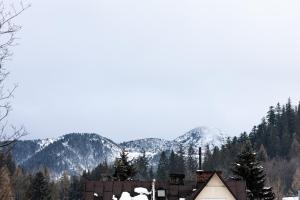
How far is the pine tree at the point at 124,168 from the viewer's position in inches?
2069

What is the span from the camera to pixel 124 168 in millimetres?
53094

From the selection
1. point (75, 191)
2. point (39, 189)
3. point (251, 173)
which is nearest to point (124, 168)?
point (251, 173)

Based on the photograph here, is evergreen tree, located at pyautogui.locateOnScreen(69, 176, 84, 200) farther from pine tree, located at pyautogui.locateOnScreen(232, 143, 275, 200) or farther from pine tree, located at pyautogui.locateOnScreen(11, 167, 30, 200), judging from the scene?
pine tree, located at pyautogui.locateOnScreen(232, 143, 275, 200)

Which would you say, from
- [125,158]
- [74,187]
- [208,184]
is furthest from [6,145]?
[74,187]

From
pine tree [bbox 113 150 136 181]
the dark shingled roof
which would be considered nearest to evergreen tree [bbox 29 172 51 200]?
pine tree [bbox 113 150 136 181]

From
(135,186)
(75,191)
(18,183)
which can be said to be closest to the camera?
(18,183)

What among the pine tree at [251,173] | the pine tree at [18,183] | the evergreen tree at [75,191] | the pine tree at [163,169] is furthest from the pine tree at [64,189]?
the pine tree at [251,173]

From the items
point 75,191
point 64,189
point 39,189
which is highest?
point 64,189

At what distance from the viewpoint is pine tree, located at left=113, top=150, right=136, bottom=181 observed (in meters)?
52.6

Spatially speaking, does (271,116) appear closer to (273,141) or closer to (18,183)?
(273,141)

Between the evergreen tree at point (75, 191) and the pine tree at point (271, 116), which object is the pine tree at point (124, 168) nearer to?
the evergreen tree at point (75, 191)

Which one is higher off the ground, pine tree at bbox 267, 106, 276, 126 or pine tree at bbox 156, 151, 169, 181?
pine tree at bbox 267, 106, 276, 126

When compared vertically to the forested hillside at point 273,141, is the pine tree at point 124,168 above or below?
below

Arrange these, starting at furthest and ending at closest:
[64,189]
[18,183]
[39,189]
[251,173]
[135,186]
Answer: [64,189] → [39,189] → [251,173] → [135,186] → [18,183]
